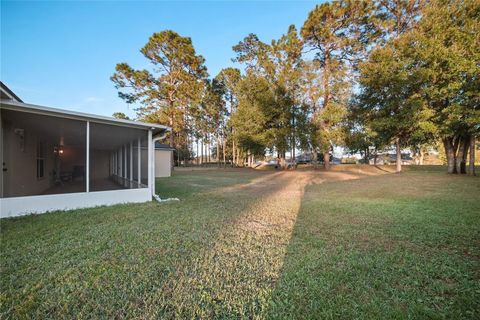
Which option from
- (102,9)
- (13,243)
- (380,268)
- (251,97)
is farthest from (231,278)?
(251,97)

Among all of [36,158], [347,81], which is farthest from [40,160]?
[347,81]

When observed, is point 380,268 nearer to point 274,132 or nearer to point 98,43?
point 98,43

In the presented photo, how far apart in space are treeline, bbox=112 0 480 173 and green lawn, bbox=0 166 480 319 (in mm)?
10977

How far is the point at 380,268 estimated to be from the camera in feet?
7.32

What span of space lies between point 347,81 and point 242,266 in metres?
18.9

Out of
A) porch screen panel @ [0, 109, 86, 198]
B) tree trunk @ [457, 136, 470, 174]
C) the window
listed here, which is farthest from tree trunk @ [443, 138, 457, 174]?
the window

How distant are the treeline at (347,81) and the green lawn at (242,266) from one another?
11.0 meters

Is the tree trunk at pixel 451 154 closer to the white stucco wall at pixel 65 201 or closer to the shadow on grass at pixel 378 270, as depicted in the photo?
the shadow on grass at pixel 378 270

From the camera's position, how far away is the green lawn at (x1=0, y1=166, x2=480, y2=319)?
1.68 m

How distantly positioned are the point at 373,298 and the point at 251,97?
64.2 ft

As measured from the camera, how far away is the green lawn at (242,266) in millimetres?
1679

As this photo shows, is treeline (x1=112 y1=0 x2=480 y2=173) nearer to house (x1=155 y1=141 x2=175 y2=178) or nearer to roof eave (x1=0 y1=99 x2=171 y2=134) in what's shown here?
house (x1=155 y1=141 x2=175 y2=178)

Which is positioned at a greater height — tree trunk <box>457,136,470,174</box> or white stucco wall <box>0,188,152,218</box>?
tree trunk <box>457,136,470,174</box>

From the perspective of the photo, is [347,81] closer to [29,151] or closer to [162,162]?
[162,162]
